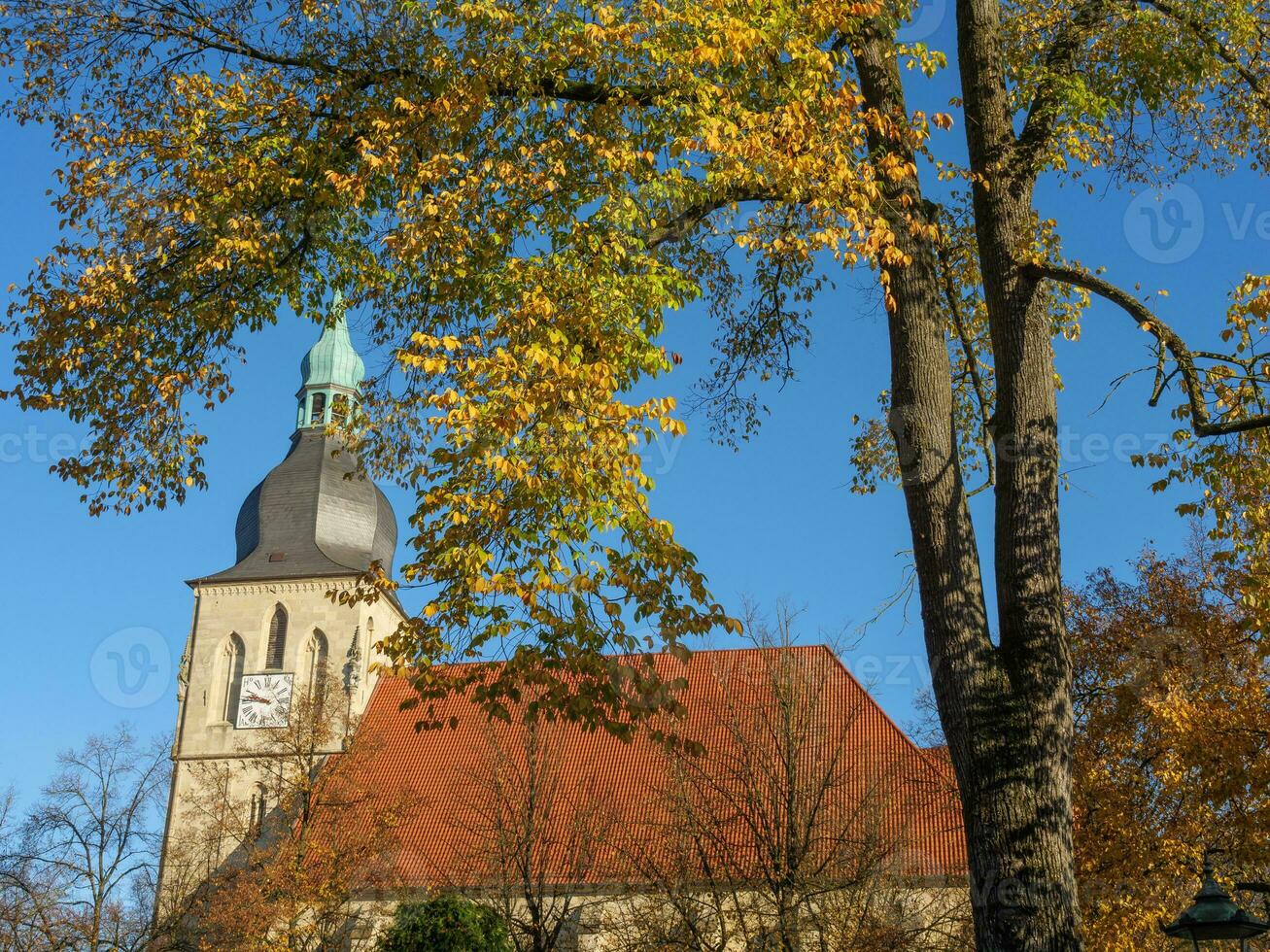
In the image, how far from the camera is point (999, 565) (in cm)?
662

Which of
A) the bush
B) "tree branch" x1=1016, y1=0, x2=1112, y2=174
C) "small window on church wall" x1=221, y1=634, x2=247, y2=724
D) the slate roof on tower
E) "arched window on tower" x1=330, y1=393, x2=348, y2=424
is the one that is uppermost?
the slate roof on tower

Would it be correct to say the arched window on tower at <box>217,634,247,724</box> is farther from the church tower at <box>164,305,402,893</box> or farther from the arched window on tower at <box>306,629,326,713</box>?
the arched window on tower at <box>306,629,326,713</box>

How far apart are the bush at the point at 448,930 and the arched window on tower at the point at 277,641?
18265 mm

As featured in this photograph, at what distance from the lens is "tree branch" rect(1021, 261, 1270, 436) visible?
6637 mm

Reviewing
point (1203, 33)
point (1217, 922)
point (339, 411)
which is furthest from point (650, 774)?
point (1203, 33)

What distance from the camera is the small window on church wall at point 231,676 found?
38906 mm

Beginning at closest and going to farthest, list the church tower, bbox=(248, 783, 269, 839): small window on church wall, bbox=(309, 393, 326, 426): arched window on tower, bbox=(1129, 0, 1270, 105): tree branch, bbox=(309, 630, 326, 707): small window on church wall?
bbox=(1129, 0, 1270, 105): tree branch < bbox=(248, 783, 269, 839): small window on church wall < bbox=(309, 630, 326, 707): small window on church wall < the church tower < bbox=(309, 393, 326, 426): arched window on tower

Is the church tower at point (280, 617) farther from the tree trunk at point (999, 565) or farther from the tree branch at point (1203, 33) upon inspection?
the tree branch at point (1203, 33)

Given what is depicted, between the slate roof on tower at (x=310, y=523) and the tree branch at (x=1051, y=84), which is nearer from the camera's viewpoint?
the tree branch at (x=1051, y=84)

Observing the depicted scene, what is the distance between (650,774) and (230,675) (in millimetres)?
15324

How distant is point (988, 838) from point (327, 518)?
3783 centimetres

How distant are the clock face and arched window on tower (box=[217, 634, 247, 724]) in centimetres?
37

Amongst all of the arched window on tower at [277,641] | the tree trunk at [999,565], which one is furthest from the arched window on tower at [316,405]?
the tree trunk at [999,565]

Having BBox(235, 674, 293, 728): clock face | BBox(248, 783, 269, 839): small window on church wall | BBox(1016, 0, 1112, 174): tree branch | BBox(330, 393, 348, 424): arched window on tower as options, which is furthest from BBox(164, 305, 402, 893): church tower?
BBox(1016, 0, 1112, 174): tree branch
